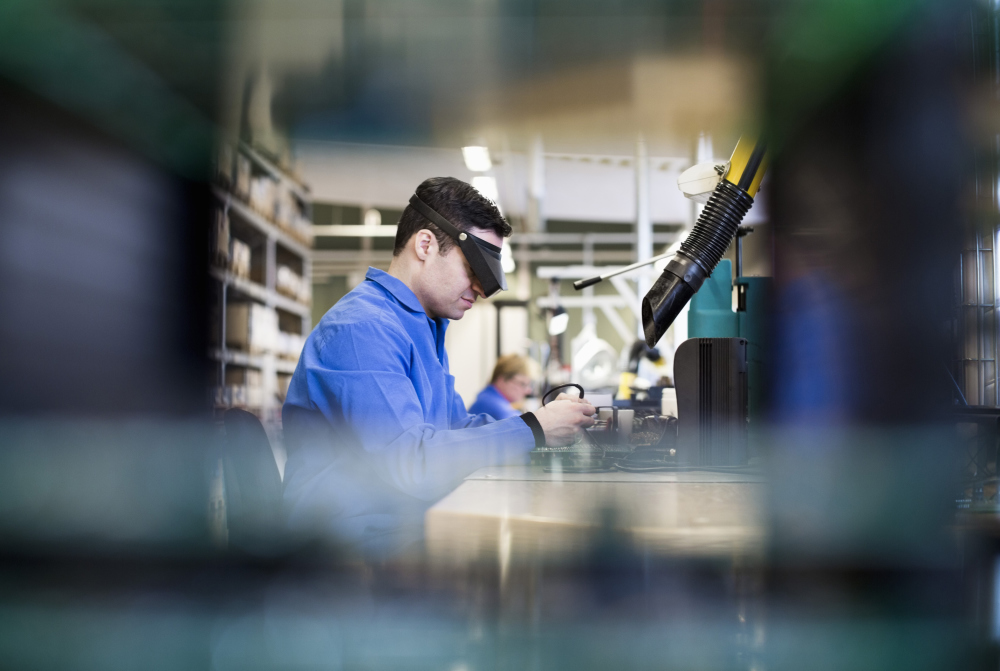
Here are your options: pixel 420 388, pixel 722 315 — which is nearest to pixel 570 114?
pixel 722 315

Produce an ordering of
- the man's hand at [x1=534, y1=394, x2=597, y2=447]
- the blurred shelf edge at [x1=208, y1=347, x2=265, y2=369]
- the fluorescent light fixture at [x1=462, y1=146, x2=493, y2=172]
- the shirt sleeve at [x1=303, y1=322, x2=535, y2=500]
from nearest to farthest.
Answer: the shirt sleeve at [x1=303, y1=322, x2=535, y2=500] → the man's hand at [x1=534, y1=394, x2=597, y2=447] → the blurred shelf edge at [x1=208, y1=347, x2=265, y2=369] → the fluorescent light fixture at [x1=462, y1=146, x2=493, y2=172]

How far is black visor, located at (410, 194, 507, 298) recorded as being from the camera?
1.47 metres

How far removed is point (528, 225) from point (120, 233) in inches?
254

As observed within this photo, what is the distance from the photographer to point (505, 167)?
659 cm

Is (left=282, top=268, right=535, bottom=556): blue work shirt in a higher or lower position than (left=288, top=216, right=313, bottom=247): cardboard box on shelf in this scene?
lower

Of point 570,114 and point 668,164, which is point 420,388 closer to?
point 570,114

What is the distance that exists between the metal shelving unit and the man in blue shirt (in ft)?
9.14

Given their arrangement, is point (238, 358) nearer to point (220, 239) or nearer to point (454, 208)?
point (220, 239)

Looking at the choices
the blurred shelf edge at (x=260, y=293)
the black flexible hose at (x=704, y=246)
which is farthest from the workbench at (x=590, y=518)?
the blurred shelf edge at (x=260, y=293)

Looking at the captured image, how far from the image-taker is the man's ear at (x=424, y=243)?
150 cm

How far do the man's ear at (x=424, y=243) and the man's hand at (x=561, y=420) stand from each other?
439 millimetres

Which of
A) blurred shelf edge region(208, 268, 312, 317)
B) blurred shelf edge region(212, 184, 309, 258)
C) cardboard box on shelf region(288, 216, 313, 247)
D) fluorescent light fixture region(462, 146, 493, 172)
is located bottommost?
blurred shelf edge region(208, 268, 312, 317)

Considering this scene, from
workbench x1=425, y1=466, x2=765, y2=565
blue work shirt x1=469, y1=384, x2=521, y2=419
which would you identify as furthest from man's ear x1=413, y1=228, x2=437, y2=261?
blue work shirt x1=469, y1=384, x2=521, y2=419

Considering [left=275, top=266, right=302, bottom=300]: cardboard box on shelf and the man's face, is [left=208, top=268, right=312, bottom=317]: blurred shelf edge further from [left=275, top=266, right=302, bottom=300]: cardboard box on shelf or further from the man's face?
the man's face
